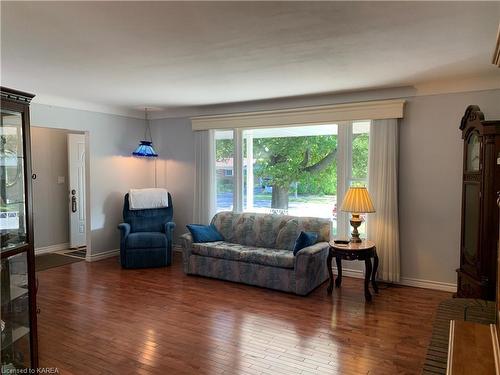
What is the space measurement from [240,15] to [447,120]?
3.03 m

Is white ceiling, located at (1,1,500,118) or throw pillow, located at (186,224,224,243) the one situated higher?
white ceiling, located at (1,1,500,118)

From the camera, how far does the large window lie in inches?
188

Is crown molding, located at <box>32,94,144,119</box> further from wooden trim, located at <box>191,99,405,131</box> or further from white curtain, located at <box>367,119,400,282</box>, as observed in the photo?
white curtain, located at <box>367,119,400,282</box>

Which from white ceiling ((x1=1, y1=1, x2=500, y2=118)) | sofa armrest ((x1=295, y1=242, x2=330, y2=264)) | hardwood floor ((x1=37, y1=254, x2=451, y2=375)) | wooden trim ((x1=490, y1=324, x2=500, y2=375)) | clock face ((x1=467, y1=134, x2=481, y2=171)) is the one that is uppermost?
white ceiling ((x1=1, y1=1, x2=500, y2=118))

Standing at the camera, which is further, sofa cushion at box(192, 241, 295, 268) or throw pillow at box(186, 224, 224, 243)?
throw pillow at box(186, 224, 224, 243)

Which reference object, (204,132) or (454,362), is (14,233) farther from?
(204,132)

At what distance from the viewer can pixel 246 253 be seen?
4.46 metres

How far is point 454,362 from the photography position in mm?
1598

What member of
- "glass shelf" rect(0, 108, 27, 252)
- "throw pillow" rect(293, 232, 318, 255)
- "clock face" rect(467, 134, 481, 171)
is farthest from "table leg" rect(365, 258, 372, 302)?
"glass shelf" rect(0, 108, 27, 252)

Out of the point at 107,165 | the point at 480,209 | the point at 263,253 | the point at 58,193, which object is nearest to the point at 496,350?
the point at 480,209

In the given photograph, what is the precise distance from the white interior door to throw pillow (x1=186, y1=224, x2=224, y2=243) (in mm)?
2734

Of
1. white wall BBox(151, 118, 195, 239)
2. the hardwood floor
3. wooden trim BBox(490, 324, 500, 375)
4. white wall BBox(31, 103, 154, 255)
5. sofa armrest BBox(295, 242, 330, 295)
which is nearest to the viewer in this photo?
wooden trim BBox(490, 324, 500, 375)

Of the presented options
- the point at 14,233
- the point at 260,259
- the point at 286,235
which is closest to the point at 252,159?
the point at 286,235

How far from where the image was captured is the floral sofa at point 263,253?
13.6ft
